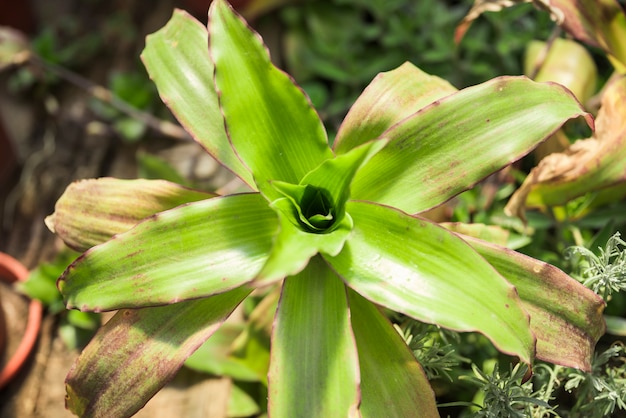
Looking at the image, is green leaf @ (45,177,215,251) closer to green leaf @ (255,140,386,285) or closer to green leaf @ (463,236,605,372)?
green leaf @ (255,140,386,285)

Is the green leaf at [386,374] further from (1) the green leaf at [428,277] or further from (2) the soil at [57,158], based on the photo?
(2) the soil at [57,158]

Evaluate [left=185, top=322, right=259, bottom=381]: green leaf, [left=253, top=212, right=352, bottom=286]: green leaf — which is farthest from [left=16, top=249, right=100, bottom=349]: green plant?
[left=253, top=212, right=352, bottom=286]: green leaf

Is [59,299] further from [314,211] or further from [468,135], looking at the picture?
[468,135]

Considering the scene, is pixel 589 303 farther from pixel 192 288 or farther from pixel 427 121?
pixel 192 288

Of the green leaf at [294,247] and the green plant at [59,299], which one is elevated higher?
the green leaf at [294,247]

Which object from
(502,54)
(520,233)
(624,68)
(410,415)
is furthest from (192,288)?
(502,54)

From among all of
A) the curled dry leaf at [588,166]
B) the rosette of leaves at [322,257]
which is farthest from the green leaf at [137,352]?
the curled dry leaf at [588,166]

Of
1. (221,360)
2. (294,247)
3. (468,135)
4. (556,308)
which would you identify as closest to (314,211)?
(294,247)
